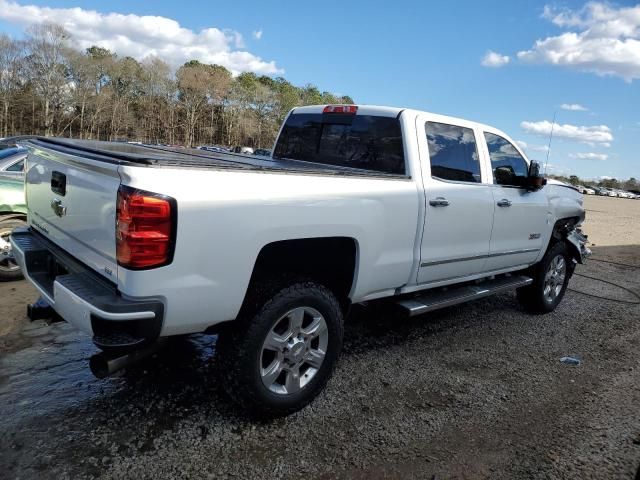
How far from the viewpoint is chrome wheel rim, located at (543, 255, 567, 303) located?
227 inches

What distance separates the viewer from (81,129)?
204ft

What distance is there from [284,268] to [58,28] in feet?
209

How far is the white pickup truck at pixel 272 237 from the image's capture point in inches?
91.5

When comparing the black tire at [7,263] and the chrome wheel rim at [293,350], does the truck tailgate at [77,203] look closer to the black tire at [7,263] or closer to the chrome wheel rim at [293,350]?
the chrome wheel rim at [293,350]

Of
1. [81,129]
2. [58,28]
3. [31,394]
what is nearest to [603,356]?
[31,394]

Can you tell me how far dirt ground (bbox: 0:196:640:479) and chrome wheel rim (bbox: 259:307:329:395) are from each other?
0.87 ft

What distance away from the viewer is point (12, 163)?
617 cm

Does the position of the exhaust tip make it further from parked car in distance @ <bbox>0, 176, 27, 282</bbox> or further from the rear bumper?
parked car in distance @ <bbox>0, 176, 27, 282</bbox>

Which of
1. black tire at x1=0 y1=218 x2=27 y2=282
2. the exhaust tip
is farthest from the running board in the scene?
black tire at x1=0 y1=218 x2=27 y2=282

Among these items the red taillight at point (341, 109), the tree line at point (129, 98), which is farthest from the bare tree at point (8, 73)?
the red taillight at point (341, 109)

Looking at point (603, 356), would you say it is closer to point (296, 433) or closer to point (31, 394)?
point (296, 433)

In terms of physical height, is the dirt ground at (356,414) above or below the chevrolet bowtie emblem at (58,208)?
below

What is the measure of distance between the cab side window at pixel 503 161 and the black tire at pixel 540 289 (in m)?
1.14

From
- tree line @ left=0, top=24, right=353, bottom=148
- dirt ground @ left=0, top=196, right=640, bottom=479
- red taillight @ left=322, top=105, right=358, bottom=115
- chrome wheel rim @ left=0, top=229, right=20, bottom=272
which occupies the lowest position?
dirt ground @ left=0, top=196, right=640, bottom=479
